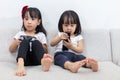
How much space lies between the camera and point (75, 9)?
90.7 inches

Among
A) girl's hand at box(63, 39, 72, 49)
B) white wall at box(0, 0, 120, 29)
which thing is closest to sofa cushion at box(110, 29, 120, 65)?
white wall at box(0, 0, 120, 29)

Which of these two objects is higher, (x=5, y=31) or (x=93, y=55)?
(x=5, y=31)

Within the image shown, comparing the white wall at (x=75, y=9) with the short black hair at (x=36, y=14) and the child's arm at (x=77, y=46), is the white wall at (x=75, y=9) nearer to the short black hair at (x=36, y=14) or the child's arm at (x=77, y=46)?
the short black hair at (x=36, y=14)

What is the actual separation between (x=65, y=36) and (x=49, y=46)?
0.84 ft

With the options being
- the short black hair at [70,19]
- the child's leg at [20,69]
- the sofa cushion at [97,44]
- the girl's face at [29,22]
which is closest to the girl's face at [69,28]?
the short black hair at [70,19]

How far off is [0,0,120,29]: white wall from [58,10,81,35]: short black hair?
0.15m

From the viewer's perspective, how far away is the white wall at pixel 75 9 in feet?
7.39

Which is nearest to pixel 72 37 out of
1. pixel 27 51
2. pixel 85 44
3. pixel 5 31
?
pixel 85 44

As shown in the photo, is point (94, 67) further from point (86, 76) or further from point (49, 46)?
point (49, 46)

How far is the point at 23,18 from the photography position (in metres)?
2.09

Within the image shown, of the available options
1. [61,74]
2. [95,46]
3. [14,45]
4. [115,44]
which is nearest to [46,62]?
[61,74]

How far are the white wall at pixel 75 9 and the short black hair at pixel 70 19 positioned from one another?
0.15m

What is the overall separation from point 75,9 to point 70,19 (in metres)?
0.25

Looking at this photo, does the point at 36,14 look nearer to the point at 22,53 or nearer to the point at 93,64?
the point at 22,53
